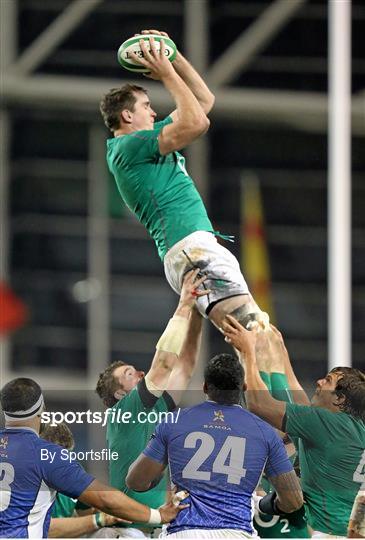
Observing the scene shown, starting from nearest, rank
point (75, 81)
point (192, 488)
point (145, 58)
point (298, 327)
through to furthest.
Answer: point (192, 488)
point (145, 58)
point (75, 81)
point (298, 327)

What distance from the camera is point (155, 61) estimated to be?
300 inches

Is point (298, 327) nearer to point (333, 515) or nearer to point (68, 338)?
point (68, 338)

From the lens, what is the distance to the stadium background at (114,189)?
695 inches

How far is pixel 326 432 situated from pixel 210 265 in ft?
3.32

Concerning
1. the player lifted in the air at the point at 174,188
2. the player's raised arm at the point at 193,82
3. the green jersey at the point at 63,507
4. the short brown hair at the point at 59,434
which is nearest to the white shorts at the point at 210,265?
the player lifted in the air at the point at 174,188

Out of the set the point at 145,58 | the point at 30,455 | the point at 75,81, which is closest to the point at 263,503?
the point at 30,455

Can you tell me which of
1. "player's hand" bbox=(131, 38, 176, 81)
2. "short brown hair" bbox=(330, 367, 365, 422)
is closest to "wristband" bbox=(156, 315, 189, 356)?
"short brown hair" bbox=(330, 367, 365, 422)

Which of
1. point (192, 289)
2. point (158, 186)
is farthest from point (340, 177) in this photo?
point (192, 289)

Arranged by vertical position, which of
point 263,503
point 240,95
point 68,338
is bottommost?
point 68,338

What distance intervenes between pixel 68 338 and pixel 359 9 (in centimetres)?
541

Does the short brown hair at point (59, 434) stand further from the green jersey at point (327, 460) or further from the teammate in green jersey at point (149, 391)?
the green jersey at point (327, 460)

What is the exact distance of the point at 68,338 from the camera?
19.5 metres

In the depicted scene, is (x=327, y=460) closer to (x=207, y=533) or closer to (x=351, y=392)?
(x=351, y=392)

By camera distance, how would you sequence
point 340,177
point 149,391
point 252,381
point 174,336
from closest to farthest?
point 252,381
point 149,391
point 174,336
point 340,177
